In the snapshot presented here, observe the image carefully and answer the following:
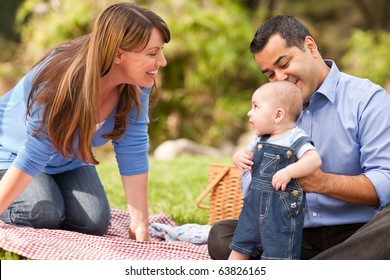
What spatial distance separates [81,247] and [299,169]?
118cm

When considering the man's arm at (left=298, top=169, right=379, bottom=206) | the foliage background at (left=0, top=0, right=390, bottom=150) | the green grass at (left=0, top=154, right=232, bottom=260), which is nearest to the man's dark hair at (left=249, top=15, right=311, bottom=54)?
the man's arm at (left=298, top=169, right=379, bottom=206)

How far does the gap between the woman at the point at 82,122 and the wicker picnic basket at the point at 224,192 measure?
57 cm

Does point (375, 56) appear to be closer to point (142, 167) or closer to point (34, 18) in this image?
point (34, 18)

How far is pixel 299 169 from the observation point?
8.97 ft

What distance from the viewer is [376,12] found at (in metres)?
13.7

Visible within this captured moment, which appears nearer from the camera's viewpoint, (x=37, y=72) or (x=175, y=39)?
(x=37, y=72)

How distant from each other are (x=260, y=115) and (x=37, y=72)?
4.19ft

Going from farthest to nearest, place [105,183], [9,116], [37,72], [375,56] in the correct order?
[375,56]
[105,183]
[9,116]
[37,72]

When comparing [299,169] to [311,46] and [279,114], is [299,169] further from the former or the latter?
[311,46]

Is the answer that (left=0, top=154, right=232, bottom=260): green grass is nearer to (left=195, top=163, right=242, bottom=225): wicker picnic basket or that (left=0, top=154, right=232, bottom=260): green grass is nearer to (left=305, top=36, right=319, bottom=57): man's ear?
(left=195, top=163, right=242, bottom=225): wicker picnic basket

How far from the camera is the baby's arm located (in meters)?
2.73

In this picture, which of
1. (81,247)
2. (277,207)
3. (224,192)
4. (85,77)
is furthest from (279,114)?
(224,192)


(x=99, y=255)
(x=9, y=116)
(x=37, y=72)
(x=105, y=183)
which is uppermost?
(x=37, y=72)

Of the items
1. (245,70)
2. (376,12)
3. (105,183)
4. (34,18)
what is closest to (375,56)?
(245,70)
